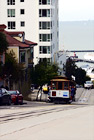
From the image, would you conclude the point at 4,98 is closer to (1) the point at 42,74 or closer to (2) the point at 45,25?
(1) the point at 42,74

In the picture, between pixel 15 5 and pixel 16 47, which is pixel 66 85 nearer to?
pixel 16 47

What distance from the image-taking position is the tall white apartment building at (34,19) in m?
99.3

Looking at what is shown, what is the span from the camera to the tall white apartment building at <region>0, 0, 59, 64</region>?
326ft

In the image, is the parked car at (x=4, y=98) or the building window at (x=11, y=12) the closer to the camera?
the parked car at (x=4, y=98)

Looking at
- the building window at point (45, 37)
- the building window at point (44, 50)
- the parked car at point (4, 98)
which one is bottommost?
the parked car at point (4, 98)

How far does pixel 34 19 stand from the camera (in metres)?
99.9

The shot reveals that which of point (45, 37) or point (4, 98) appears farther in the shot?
point (45, 37)

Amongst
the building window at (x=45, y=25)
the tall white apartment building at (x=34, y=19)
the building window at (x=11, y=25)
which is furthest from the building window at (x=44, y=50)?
the building window at (x=11, y=25)

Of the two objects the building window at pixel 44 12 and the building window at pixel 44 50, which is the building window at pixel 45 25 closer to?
the building window at pixel 44 12

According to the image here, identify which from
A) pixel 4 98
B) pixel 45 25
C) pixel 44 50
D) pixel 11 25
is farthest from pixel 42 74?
pixel 11 25

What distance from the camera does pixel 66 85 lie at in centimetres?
4966

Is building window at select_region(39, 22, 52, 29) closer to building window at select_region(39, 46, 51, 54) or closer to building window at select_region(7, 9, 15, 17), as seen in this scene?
building window at select_region(39, 46, 51, 54)

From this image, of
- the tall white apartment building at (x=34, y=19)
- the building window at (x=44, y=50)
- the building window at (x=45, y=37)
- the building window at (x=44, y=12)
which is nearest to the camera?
the tall white apartment building at (x=34, y=19)

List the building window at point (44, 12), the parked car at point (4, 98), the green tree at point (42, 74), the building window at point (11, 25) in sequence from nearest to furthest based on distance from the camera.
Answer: the parked car at point (4, 98) → the green tree at point (42, 74) → the building window at point (44, 12) → the building window at point (11, 25)
